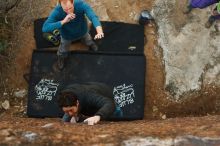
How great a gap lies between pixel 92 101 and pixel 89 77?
2.24 m

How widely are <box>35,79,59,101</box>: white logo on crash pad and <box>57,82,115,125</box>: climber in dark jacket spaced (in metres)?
1.94

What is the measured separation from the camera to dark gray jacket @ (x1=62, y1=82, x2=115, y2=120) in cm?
434

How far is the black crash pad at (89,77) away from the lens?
6.59 m

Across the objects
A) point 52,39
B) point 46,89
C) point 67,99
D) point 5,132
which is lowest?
point 5,132

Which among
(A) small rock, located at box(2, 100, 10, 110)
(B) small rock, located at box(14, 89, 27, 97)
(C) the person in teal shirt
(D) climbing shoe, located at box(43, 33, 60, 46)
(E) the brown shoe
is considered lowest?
(A) small rock, located at box(2, 100, 10, 110)

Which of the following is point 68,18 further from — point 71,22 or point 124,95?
point 124,95

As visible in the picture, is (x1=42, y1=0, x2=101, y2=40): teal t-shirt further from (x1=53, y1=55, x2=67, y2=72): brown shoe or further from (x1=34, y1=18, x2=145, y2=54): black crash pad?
(x1=34, y1=18, x2=145, y2=54): black crash pad

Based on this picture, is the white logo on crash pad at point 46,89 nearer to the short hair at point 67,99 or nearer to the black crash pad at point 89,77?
the black crash pad at point 89,77

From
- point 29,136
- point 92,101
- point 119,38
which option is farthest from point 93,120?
point 119,38

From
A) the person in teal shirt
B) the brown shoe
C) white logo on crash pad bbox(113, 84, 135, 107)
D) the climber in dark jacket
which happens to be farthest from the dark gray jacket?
the brown shoe

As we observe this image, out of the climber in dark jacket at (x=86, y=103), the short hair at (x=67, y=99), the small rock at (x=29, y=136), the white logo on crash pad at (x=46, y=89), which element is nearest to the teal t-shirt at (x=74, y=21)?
the white logo on crash pad at (x=46, y=89)

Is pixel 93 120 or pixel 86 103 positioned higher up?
pixel 86 103

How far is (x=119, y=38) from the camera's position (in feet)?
22.8

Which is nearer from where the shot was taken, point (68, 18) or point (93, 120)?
point (93, 120)
